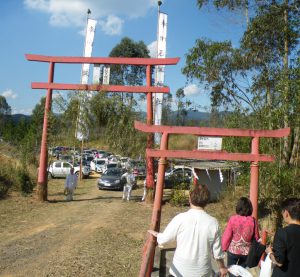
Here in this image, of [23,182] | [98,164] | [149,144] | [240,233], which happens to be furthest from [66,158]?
[240,233]

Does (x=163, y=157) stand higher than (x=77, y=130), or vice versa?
(x=77, y=130)

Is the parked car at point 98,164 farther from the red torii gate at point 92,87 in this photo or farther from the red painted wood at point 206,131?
the red painted wood at point 206,131

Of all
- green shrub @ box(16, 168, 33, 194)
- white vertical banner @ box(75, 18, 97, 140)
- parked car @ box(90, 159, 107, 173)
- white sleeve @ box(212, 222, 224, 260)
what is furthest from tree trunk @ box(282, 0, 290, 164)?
parked car @ box(90, 159, 107, 173)

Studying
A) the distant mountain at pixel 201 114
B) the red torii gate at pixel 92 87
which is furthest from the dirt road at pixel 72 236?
the distant mountain at pixel 201 114

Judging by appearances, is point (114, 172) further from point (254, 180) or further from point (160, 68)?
point (254, 180)

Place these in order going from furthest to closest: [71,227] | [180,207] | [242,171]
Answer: [180,207]
[242,171]
[71,227]

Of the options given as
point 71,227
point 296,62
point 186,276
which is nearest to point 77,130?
point 71,227

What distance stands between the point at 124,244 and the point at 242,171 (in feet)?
16.6

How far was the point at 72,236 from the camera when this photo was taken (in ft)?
37.8

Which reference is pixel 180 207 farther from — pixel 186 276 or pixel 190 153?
pixel 186 276

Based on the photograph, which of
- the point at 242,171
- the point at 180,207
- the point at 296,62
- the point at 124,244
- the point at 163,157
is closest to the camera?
the point at 163,157

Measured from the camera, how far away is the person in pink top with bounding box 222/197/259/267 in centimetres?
535

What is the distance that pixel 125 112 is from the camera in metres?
19.2

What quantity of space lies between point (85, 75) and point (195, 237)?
716 inches
